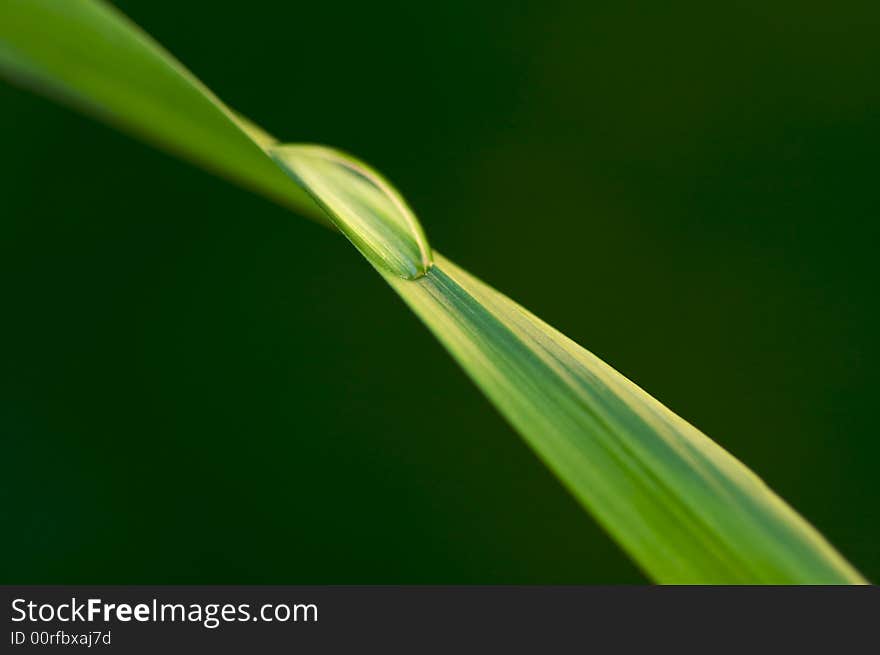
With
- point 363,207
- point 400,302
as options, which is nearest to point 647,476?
point 363,207

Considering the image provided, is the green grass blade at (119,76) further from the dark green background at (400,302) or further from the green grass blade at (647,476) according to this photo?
the dark green background at (400,302)

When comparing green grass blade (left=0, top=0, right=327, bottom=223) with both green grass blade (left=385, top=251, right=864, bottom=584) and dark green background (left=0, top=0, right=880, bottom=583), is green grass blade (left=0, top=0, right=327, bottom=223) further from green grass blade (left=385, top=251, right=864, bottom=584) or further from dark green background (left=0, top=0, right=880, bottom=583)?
dark green background (left=0, top=0, right=880, bottom=583)

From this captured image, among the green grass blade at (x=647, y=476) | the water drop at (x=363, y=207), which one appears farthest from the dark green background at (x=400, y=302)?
the green grass blade at (x=647, y=476)

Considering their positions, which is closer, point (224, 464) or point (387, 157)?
point (224, 464)

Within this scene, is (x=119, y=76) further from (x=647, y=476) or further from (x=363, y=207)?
(x=647, y=476)

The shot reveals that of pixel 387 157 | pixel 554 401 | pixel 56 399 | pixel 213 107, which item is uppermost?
pixel 387 157

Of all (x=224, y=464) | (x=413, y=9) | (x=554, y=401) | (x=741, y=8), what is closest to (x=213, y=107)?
(x=554, y=401)

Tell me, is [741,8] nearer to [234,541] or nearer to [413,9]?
[413,9]
